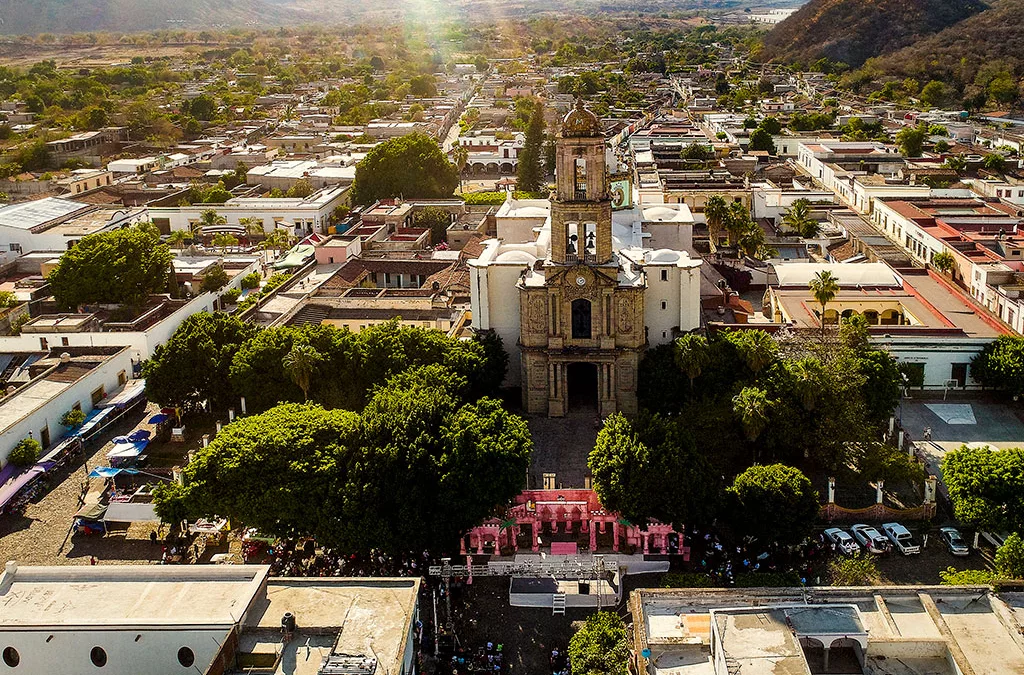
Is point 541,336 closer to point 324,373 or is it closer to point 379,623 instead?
point 324,373

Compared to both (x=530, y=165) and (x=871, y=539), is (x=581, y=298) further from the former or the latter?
(x=530, y=165)

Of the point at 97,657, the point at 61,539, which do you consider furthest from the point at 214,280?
the point at 97,657

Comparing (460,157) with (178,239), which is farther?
(460,157)

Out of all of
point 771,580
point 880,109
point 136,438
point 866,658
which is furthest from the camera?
point 880,109

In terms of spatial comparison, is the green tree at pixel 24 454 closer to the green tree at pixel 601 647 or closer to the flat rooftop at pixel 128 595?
the flat rooftop at pixel 128 595

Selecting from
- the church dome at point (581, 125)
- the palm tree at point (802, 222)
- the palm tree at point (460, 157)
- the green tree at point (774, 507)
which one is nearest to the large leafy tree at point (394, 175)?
the palm tree at point (460, 157)

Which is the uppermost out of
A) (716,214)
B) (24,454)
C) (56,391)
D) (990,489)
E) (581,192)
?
(581,192)

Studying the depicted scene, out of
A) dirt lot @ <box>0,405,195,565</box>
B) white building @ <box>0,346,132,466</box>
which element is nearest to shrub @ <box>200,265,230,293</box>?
white building @ <box>0,346,132,466</box>

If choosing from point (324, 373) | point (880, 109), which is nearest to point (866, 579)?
point (324, 373)

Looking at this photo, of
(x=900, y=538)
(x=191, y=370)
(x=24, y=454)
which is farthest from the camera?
(x=191, y=370)
